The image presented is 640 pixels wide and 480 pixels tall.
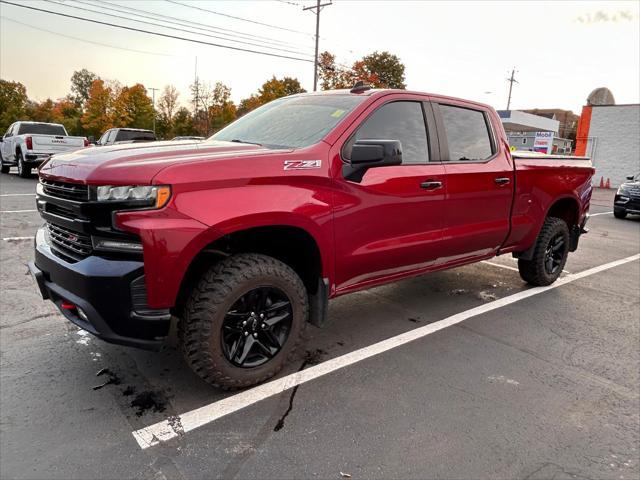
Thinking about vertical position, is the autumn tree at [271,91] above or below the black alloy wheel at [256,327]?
above

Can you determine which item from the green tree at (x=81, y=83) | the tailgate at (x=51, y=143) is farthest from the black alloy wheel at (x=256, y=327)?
the green tree at (x=81, y=83)

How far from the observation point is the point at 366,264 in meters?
3.51

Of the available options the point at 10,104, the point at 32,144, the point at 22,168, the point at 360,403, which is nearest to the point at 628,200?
the point at 360,403

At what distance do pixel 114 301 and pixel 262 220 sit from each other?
0.92m

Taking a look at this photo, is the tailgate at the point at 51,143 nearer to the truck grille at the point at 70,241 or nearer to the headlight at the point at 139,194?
the truck grille at the point at 70,241

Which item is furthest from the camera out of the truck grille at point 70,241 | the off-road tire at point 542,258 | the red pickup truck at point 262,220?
the off-road tire at point 542,258

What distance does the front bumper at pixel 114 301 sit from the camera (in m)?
2.46

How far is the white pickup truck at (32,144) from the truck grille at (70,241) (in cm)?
1376

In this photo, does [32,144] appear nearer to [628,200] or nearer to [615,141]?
[628,200]

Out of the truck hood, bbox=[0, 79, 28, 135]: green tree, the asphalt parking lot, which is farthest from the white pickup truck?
bbox=[0, 79, 28, 135]: green tree

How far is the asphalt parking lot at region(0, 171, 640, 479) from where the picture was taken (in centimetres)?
238

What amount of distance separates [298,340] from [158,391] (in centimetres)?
94

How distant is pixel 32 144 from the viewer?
1519 cm

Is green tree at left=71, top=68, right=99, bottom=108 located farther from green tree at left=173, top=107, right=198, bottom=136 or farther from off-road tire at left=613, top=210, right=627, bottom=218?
off-road tire at left=613, top=210, right=627, bottom=218
